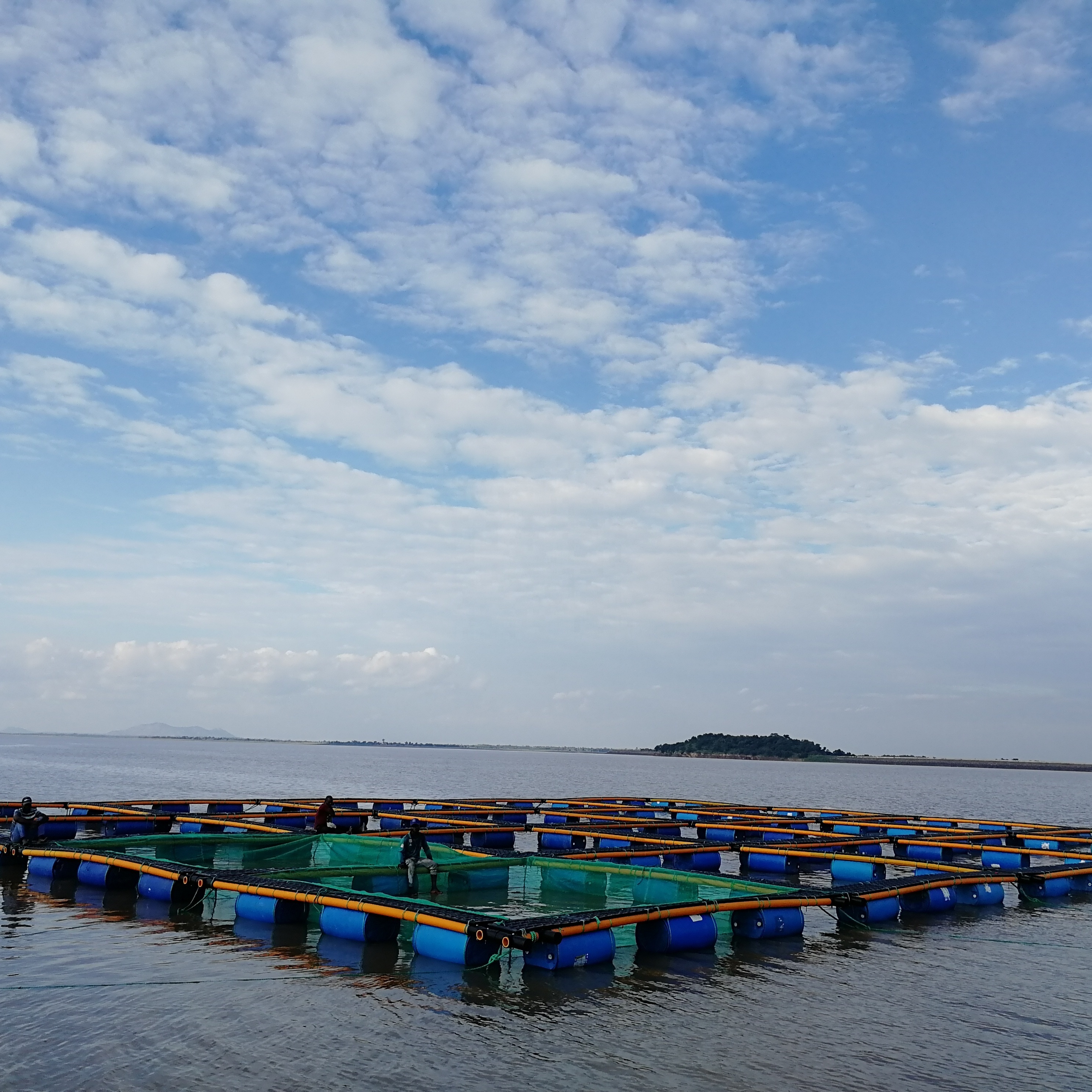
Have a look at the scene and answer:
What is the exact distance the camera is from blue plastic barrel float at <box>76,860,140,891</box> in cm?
2225

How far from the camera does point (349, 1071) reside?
11.1 meters

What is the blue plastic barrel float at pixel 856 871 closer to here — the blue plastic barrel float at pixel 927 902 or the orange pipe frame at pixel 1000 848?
the blue plastic barrel float at pixel 927 902

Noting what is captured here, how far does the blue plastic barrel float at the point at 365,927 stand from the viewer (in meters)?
17.2

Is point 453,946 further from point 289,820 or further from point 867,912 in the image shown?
point 289,820

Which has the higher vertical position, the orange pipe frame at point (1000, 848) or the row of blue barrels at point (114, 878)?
the orange pipe frame at point (1000, 848)

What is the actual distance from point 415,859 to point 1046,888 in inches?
745

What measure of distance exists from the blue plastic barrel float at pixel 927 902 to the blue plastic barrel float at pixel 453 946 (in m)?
12.3

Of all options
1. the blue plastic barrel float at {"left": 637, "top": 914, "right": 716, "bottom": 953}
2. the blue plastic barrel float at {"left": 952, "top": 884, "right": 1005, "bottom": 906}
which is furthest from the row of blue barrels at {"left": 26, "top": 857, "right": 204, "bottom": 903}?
the blue plastic barrel float at {"left": 952, "top": 884, "right": 1005, "bottom": 906}

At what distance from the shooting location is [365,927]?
680 inches

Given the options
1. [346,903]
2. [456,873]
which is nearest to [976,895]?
[456,873]

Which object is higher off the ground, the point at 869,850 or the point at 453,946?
the point at 453,946

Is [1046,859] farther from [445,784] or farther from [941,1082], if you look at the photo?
[445,784]

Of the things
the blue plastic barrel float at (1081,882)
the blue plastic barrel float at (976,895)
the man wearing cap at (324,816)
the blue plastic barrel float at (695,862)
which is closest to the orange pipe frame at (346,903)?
the man wearing cap at (324,816)

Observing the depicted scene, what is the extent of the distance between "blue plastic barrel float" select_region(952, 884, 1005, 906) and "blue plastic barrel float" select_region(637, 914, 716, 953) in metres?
11.1
